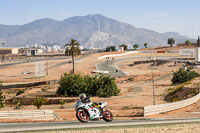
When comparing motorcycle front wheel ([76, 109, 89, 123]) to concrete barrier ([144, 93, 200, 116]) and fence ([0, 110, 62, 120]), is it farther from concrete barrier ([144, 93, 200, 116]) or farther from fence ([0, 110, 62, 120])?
concrete barrier ([144, 93, 200, 116])

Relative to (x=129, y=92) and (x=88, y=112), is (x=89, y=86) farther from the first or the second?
(x=88, y=112)

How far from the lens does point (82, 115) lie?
2208 centimetres

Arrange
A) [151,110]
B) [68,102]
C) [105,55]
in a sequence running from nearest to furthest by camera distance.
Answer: [151,110], [68,102], [105,55]

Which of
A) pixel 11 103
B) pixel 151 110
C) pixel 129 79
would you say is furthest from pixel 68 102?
pixel 129 79

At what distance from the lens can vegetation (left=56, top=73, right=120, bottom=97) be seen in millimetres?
56219

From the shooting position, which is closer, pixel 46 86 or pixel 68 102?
pixel 68 102

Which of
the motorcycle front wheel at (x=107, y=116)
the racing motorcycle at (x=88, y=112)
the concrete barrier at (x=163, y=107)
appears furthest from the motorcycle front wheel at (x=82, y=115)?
the concrete barrier at (x=163, y=107)

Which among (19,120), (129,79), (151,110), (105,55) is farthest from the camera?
(105,55)

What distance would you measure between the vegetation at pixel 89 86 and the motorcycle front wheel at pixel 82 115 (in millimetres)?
33109

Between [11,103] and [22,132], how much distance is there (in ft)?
122

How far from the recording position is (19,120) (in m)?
24.8

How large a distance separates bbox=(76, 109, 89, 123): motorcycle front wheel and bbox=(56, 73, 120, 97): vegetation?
3311 cm

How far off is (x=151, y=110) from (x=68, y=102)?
2352 centimetres

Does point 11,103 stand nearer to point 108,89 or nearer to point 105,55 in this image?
point 108,89
